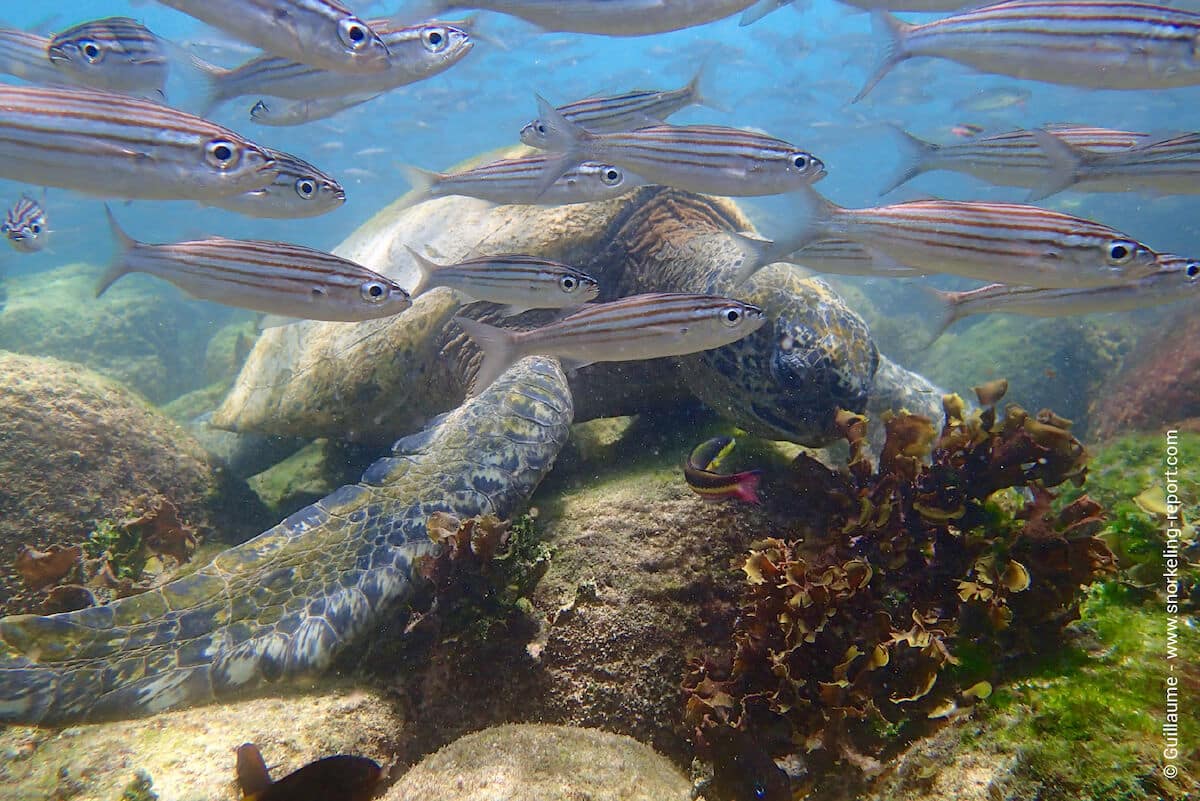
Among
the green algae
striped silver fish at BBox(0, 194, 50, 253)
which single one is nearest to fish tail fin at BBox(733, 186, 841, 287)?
the green algae

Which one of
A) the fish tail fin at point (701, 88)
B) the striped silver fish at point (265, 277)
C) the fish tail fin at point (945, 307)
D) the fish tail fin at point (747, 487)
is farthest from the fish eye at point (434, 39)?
the fish tail fin at point (945, 307)

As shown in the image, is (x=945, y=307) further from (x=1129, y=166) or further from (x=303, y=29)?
(x=303, y=29)

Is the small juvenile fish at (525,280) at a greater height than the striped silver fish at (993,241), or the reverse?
the striped silver fish at (993,241)

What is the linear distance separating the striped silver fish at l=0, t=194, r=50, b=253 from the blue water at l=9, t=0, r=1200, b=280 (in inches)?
1022

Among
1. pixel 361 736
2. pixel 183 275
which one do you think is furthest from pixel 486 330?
pixel 361 736

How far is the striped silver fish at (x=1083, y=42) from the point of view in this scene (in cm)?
327

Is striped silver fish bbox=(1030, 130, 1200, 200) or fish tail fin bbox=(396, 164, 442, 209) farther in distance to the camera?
fish tail fin bbox=(396, 164, 442, 209)

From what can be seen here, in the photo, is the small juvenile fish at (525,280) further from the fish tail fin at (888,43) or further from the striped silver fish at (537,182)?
the fish tail fin at (888,43)

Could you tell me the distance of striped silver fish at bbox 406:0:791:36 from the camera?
335 cm

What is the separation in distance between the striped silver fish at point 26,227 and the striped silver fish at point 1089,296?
33.7 ft

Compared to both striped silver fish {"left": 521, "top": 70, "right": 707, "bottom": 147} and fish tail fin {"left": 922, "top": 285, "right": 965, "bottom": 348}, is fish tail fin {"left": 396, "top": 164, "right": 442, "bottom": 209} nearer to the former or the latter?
striped silver fish {"left": 521, "top": 70, "right": 707, "bottom": 147}

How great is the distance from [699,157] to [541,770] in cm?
377

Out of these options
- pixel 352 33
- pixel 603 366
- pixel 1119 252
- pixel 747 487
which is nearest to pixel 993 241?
pixel 1119 252

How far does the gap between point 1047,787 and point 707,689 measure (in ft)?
4.49
